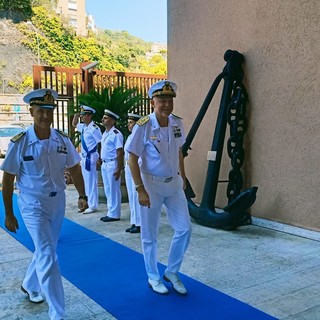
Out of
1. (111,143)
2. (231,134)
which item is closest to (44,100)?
(111,143)

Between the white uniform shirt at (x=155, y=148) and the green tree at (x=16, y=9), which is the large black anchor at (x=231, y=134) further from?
the green tree at (x=16, y=9)

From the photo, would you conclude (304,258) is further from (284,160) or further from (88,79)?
(88,79)

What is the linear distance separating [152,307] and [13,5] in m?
48.2

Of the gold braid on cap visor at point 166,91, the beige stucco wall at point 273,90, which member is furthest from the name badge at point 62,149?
the beige stucco wall at point 273,90

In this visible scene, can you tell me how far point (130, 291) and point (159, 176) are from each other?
1057 millimetres

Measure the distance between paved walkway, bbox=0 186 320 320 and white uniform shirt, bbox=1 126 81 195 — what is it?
1036 millimetres

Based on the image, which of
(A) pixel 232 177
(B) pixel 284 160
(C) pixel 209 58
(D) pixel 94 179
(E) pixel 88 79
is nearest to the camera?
(B) pixel 284 160

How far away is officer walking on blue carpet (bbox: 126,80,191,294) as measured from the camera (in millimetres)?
3494

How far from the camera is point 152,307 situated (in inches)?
129

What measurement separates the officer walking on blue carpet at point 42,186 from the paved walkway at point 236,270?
1.51 feet

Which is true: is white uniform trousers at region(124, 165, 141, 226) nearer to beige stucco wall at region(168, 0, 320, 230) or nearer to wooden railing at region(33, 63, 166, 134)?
beige stucco wall at region(168, 0, 320, 230)

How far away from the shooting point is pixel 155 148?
3506 millimetres

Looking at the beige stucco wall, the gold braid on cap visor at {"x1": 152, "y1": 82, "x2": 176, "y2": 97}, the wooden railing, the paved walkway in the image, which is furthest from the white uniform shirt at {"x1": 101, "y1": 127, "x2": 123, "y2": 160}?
the wooden railing

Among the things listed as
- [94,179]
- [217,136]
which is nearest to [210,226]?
[217,136]
